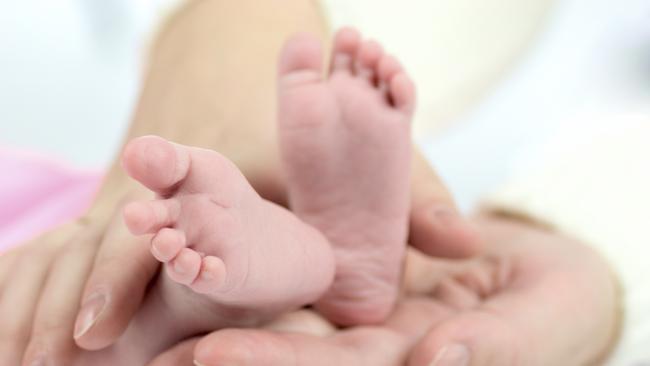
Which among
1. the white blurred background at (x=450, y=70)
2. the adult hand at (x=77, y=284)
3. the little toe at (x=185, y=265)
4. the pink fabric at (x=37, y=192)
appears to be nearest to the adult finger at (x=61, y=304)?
the adult hand at (x=77, y=284)

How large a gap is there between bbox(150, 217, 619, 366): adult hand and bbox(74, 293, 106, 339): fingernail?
1.5 inches

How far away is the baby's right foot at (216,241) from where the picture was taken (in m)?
0.28

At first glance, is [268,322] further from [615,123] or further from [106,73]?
[106,73]

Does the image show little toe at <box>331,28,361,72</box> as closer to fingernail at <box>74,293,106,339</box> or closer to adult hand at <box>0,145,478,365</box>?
adult hand at <box>0,145,478,365</box>

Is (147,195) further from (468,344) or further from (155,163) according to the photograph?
(468,344)

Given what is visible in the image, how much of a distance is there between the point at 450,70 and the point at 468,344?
1.99ft

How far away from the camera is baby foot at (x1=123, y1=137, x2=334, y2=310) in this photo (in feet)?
0.92

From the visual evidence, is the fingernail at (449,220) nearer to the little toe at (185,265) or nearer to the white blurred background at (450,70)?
the little toe at (185,265)

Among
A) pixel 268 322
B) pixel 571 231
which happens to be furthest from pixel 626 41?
pixel 268 322

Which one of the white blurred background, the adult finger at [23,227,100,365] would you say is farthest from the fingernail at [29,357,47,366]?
the white blurred background

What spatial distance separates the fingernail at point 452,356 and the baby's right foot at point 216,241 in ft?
0.22

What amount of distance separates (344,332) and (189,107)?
17 cm

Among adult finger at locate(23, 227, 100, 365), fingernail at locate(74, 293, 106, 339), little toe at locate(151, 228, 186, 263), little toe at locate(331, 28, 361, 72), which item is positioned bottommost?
adult finger at locate(23, 227, 100, 365)

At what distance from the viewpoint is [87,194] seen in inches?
29.5
